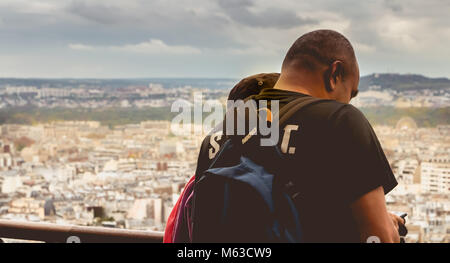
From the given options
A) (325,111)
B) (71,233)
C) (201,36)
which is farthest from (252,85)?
(201,36)

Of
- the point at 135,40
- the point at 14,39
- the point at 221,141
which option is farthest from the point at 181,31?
the point at 14,39

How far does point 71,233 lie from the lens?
167cm

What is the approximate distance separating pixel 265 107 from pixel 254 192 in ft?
0.59

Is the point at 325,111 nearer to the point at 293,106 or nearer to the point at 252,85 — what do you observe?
the point at 293,106

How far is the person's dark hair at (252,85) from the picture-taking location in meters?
1.22

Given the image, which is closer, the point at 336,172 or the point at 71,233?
the point at 336,172

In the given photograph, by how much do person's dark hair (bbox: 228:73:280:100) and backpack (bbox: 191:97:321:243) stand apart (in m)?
0.27

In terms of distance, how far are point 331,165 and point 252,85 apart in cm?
41

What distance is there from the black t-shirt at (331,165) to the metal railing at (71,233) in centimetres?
79

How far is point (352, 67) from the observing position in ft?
3.33

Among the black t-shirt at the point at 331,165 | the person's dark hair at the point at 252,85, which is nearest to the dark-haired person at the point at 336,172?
the black t-shirt at the point at 331,165

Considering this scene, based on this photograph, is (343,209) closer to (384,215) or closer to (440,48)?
(384,215)

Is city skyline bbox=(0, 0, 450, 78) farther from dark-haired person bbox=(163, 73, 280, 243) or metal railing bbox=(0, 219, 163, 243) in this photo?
metal railing bbox=(0, 219, 163, 243)
